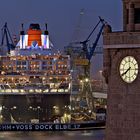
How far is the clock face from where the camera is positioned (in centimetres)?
1923

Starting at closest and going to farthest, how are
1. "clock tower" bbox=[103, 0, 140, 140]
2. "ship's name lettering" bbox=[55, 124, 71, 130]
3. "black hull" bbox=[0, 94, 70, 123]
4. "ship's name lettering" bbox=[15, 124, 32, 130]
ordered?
"clock tower" bbox=[103, 0, 140, 140] → "ship's name lettering" bbox=[15, 124, 32, 130] → "ship's name lettering" bbox=[55, 124, 71, 130] → "black hull" bbox=[0, 94, 70, 123]

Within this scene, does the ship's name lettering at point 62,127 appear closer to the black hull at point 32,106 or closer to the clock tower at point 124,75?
the black hull at point 32,106

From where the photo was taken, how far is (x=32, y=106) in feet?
220

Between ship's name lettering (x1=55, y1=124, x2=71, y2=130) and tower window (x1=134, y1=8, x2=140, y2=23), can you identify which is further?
ship's name lettering (x1=55, y1=124, x2=71, y2=130)

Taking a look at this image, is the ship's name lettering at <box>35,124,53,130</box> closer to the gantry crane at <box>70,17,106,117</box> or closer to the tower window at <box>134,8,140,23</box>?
the gantry crane at <box>70,17,106,117</box>

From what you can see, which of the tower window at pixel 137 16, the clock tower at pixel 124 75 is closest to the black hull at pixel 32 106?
the clock tower at pixel 124 75

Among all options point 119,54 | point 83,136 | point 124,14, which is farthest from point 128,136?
point 83,136

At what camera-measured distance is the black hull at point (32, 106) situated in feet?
217

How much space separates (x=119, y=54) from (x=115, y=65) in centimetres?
36

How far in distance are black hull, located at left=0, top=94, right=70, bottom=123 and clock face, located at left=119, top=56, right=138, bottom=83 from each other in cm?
4674

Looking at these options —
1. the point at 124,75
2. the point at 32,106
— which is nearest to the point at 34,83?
the point at 32,106

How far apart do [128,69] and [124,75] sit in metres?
0.22

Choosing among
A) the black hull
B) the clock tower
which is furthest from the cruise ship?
the clock tower

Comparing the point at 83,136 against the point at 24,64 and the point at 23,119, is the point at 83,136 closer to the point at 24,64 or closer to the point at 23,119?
the point at 23,119
